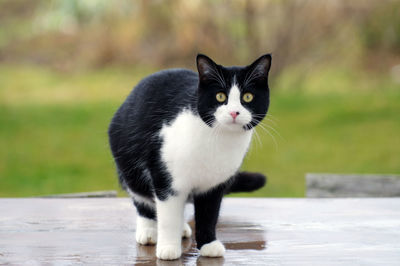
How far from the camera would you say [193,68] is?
5.52 meters

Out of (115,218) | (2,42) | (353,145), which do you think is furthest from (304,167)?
(2,42)

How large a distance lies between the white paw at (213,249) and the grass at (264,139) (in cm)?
221

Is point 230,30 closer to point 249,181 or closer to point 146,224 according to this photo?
point 249,181

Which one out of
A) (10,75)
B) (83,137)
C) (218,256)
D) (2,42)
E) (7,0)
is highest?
(7,0)

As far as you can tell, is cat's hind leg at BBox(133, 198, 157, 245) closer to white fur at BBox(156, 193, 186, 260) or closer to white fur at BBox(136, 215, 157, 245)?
white fur at BBox(136, 215, 157, 245)

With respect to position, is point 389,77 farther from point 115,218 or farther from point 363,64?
point 115,218

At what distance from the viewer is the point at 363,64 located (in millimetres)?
5621

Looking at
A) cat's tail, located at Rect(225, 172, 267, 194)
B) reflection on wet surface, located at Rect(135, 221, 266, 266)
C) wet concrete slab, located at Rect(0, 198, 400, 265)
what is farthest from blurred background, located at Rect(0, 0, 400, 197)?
reflection on wet surface, located at Rect(135, 221, 266, 266)

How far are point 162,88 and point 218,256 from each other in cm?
40

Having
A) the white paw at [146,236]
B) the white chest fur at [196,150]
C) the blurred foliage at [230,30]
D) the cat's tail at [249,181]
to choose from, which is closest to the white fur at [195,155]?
the white chest fur at [196,150]

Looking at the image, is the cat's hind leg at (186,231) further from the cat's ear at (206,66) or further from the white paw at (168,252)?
the cat's ear at (206,66)

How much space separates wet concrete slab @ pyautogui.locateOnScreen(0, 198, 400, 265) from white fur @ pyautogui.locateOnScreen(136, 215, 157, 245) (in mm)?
24

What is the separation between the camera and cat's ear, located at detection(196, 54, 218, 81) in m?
1.10

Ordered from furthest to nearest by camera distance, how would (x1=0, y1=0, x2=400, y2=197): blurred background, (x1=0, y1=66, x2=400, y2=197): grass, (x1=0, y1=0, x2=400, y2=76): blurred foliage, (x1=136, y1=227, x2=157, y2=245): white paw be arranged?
(x1=0, y1=0, x2=400, y2=76): blurred foliage, (x1=0, y1=0, x2=400, y2=197): blurred background, (x1=0, y1=66, x2=400, y2=197): grass, (x1=136, y1=227, x2=157, y2=245): white paw
